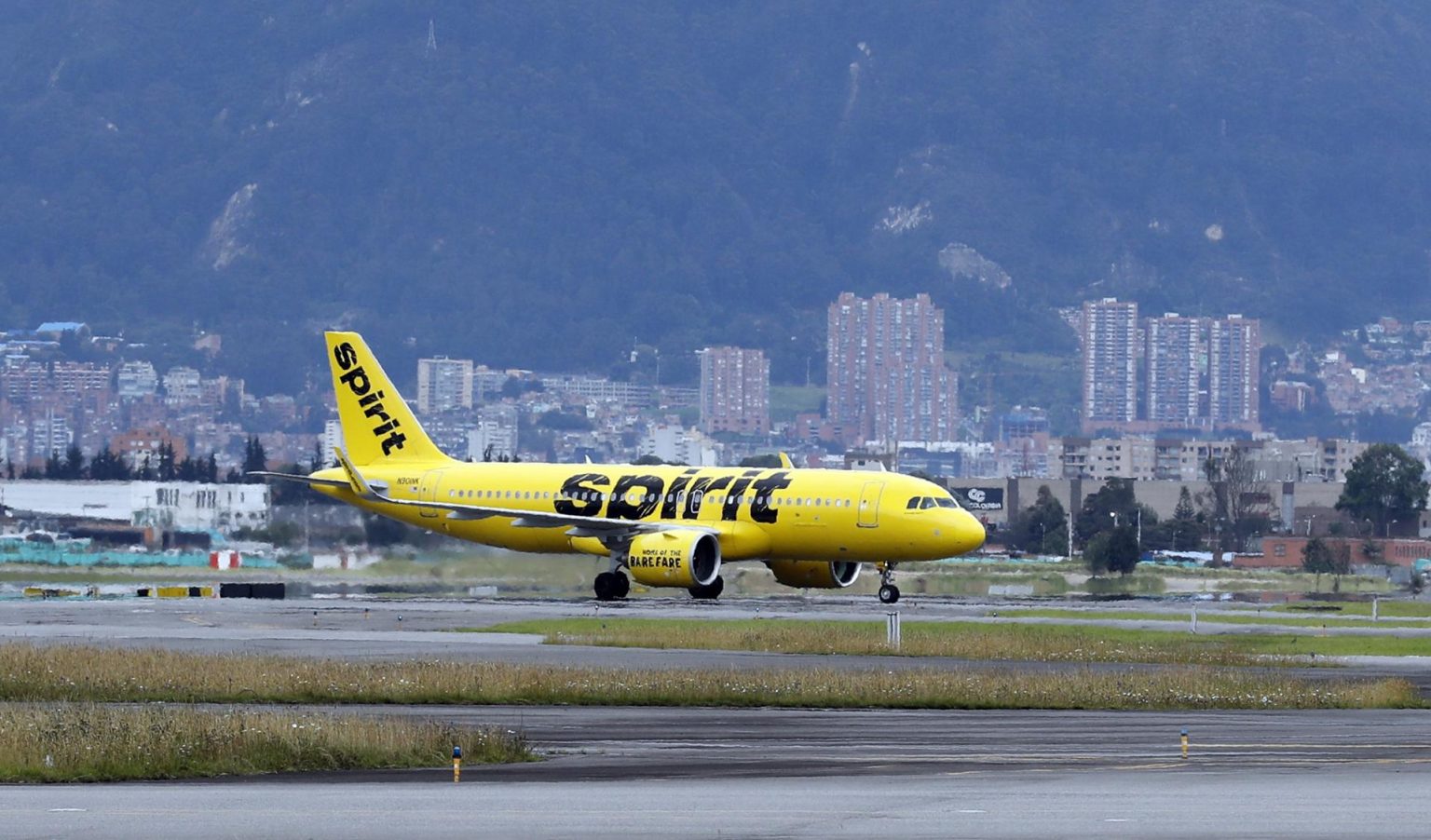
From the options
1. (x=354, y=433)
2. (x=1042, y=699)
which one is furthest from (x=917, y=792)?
(x=354, y=433)

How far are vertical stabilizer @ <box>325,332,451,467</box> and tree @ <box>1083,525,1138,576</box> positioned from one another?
31334 millimetres

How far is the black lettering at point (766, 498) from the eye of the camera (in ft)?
217

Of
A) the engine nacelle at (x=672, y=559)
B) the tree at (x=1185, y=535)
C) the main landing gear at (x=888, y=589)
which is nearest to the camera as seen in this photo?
the engine nacelle at (x=672, y=559)

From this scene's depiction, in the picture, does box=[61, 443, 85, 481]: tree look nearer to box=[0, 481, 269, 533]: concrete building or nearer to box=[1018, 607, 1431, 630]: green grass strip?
box=[0, 481, 269, 533]: concrete building

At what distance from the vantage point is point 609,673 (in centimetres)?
3825

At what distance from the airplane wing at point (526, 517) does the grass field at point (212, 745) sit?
3717 centimetres

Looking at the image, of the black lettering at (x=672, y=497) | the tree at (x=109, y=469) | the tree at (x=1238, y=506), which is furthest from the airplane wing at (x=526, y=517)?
the tree at (x=1238, y=506)

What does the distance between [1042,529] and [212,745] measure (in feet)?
435

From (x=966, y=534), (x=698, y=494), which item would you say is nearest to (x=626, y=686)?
(x=966, y=534)

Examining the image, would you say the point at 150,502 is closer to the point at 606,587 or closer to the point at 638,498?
the point at 638,498

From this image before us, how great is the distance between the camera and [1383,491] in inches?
6619

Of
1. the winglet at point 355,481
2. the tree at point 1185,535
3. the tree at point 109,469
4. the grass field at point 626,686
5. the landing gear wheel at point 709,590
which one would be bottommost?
the grass field at point 626,686

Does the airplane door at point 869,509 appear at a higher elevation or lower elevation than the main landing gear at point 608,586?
higher

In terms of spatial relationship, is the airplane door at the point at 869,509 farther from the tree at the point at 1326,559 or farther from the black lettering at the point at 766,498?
the tree at the point at 1326,559
